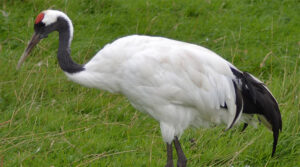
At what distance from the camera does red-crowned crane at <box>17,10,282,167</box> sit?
14.3 feet

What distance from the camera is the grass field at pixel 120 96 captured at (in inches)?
194

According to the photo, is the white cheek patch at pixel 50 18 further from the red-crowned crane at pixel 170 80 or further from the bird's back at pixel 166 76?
the bird's back at pixel 166 76

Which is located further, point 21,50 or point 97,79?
point 21,50

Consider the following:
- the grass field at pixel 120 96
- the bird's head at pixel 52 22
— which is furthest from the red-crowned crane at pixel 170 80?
the grass field at pixel 120 96

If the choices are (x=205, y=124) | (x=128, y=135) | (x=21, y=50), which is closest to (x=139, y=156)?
(x=128, y=135)

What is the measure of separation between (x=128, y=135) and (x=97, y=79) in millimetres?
980

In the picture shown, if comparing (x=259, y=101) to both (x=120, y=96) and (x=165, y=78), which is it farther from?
(x=120, y=96)

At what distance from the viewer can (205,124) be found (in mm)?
4836

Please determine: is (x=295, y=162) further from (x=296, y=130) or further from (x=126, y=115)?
(x=126, y=115)

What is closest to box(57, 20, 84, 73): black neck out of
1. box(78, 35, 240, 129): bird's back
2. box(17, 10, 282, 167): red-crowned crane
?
box(17, 10, 282, 167): red-crowned crane

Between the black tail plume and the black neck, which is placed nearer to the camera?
the black neck

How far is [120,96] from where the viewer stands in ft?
19.3

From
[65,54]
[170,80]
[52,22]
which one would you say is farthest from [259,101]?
[52,22]

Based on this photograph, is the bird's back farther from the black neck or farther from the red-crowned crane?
the black neck
